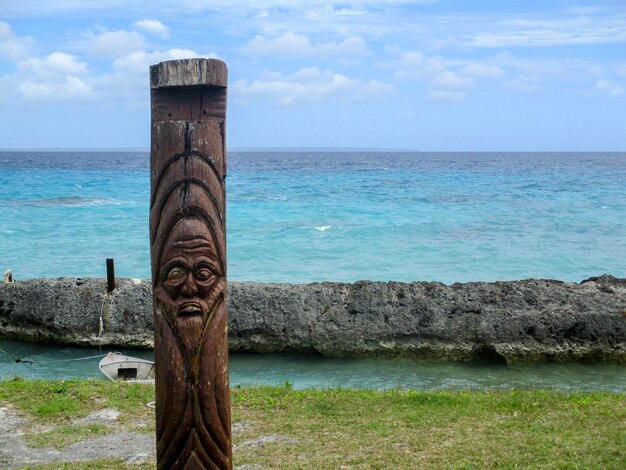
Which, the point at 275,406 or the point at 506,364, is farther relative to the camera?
the point at 506,364

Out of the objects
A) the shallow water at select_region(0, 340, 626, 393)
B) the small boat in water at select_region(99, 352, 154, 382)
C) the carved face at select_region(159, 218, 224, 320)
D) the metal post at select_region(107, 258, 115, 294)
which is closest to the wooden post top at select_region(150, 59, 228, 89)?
the carved face at select_region(159, 218, 224, 320)

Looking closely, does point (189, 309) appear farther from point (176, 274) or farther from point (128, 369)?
point (128, 369)

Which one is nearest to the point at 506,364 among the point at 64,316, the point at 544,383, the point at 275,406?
the point at 544,383

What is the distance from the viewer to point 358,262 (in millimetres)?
26812


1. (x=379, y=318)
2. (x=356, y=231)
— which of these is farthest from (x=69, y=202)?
(x=379, y=318)

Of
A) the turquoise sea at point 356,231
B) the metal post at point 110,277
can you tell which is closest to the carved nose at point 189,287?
the metal post at point 110,277

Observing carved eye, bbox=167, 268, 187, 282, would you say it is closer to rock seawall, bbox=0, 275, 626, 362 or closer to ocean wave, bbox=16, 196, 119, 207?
rock seawall, bbox=0, 275, 626, 362

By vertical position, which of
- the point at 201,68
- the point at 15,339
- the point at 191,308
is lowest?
the point at 15,339

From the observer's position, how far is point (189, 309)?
5.10 metres

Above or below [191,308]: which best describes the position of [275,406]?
below

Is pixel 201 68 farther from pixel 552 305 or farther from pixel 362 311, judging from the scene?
pixel 552 305

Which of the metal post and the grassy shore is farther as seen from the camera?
the metal post

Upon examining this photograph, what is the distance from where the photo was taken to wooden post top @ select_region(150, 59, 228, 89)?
5.06 metres

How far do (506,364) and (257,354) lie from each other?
196 inches
